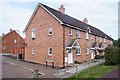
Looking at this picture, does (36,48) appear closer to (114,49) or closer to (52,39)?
(52,39)

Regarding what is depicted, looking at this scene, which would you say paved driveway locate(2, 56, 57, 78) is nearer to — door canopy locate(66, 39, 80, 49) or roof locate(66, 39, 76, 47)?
door canopy locate(66, 39, 80, 49)

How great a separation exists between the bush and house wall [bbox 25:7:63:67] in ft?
21.4

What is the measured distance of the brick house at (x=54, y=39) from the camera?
28.6 m

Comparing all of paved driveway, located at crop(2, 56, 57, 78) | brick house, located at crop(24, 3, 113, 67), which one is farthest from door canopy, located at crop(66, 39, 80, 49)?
paved driveway, located at crop(2, 56, 57, 78)

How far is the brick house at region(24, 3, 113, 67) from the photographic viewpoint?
2860 cm

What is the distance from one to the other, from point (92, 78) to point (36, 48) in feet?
55.4

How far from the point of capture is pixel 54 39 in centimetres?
2938

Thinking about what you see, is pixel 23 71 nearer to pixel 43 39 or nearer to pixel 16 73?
pixel 16 73

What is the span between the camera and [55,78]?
19.3 meters

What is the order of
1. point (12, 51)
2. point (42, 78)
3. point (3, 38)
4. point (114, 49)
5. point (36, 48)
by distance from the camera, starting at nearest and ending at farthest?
point (42, 78) → point (114, 49) → point (36, 48) → point (12, 51) → point (3, 38)

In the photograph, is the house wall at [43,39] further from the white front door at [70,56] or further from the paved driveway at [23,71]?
the paved driveway at [23,71]

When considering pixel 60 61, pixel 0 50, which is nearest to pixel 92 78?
pixel 60 61

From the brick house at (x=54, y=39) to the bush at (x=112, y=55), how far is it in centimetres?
536

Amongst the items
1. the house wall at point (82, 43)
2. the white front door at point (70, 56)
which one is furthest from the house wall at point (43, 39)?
the white front door at point (70, 56)
